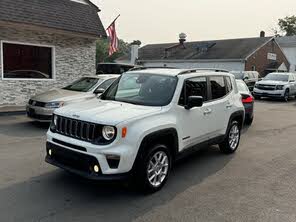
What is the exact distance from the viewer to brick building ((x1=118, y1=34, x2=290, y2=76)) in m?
33.9

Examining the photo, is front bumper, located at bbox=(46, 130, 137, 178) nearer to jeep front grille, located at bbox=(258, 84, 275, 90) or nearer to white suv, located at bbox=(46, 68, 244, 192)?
white suv, located at bbox=(46, 68, 244, 192)

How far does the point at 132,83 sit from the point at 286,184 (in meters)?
3.06

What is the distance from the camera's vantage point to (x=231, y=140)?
6953mm

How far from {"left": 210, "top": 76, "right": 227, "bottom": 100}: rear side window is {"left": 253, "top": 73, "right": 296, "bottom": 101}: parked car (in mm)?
14500

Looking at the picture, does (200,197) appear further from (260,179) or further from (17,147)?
(17,147)

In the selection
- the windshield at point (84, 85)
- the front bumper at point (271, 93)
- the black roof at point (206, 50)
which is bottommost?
the front bumper at point (271, 93)

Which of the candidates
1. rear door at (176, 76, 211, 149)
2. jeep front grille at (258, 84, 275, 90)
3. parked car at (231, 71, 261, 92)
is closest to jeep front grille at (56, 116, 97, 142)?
rear door at (176, 76, 211, 149)

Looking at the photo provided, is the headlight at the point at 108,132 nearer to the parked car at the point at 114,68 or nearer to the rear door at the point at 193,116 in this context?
the rear door at the point at 193,116

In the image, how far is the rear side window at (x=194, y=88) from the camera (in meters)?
5.29

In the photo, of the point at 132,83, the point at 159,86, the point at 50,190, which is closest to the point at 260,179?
the point at 159,86

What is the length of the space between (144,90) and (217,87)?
5.68 ft

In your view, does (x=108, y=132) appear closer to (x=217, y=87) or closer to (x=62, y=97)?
(x=217, y=87)

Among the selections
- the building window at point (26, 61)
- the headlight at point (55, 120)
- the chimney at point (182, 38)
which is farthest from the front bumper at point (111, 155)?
the chimney at point (182, 38)

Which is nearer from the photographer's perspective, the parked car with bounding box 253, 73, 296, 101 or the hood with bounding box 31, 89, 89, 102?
the hood with bounding box 31, 89, 89, 102
